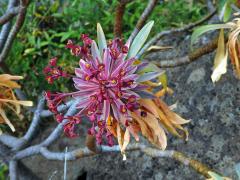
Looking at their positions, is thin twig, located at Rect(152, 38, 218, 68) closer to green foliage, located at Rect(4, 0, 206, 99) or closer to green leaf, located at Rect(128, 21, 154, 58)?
green leaf, located at Rect(128, 21, 154, 58)

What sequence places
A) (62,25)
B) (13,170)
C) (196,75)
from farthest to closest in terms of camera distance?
(62,25) < (196,75) < (13,170)

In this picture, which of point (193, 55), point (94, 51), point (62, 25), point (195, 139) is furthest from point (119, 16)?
point (62, 25)

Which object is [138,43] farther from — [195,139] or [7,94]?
[195,139]

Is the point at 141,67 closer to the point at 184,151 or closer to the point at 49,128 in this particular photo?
the point at 184,151

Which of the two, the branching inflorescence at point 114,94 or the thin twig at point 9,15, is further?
the thin twig at point 9,15

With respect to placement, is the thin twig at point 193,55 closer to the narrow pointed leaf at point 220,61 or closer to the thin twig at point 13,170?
the narrow pointed leaf at point 220,61

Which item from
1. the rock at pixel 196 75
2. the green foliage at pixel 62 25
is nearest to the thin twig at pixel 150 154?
the rock at pixel 196 75

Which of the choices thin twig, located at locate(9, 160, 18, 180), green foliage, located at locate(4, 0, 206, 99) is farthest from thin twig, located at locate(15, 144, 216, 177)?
green foliage, located at locate(4, 0, 206, 99)
